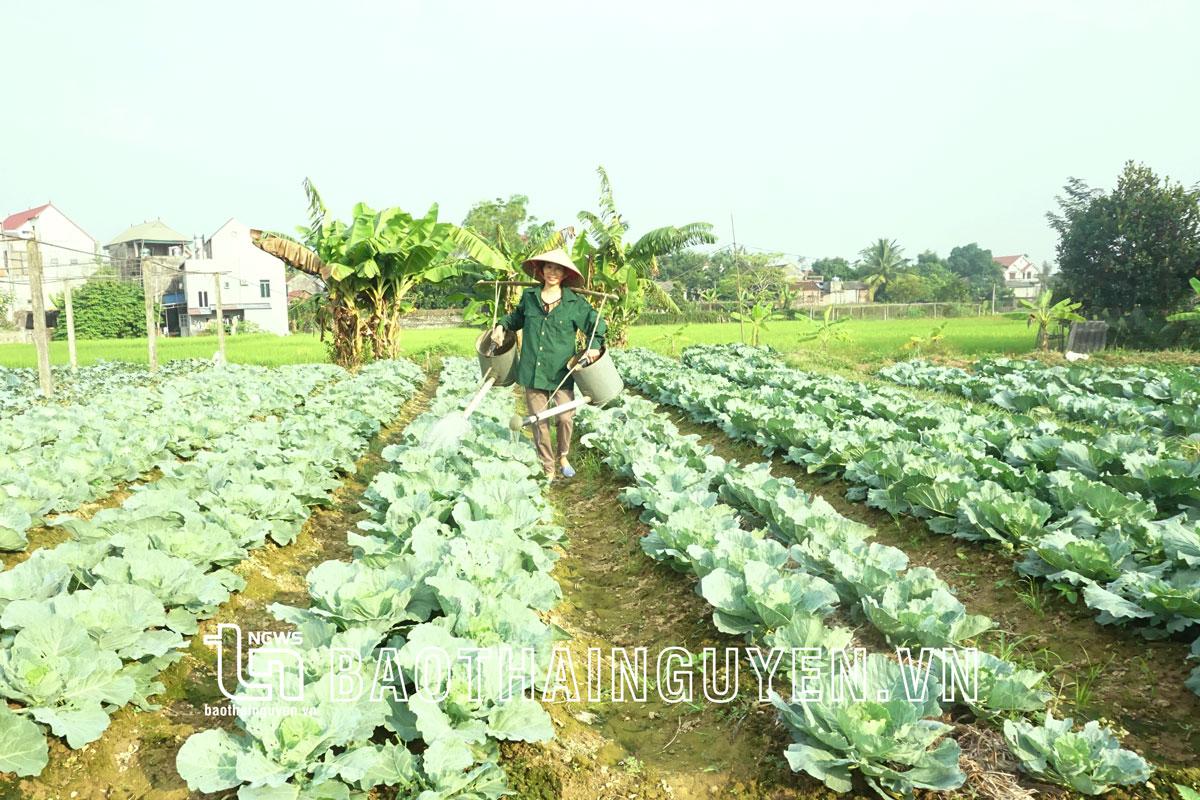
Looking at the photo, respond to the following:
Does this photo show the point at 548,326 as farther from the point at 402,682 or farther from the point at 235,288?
the point at 235,288

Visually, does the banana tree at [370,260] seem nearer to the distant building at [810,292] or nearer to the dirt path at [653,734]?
the dirt path at [653,734]

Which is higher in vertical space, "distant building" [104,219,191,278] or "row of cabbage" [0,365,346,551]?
"distant building" [104,219,191,278]

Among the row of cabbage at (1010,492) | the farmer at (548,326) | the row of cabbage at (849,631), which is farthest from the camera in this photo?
the farmer at (548,326)

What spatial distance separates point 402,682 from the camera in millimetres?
2350

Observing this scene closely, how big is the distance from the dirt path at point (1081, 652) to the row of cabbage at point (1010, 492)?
0.34 feet

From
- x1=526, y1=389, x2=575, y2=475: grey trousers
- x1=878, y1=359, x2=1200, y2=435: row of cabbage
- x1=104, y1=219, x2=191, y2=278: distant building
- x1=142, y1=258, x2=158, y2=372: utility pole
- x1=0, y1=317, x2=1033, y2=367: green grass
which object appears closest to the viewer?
x1=526, y1=389, x2=575, y2=475: grey trousers

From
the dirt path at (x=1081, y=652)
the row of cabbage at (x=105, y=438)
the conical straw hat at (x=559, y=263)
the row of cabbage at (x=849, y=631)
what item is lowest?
the dirt path at (x=1081, y=652)

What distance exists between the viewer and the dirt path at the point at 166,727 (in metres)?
2.16

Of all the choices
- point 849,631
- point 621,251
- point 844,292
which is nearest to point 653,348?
point 621,251

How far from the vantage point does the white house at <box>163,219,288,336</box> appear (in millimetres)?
44594

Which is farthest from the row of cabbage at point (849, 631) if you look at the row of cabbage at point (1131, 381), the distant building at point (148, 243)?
the distant building at point (148, 243)

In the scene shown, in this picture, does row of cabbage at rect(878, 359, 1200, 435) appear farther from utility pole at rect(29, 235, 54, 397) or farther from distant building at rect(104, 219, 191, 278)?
distant building at rect(104, 219, 191, 278)

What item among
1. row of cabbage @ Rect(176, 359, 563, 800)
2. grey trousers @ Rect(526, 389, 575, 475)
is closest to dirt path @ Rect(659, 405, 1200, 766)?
row of cabbage @ Rect(176, 359, 563, 800)

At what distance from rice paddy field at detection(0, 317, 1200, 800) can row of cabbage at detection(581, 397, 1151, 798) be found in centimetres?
1
